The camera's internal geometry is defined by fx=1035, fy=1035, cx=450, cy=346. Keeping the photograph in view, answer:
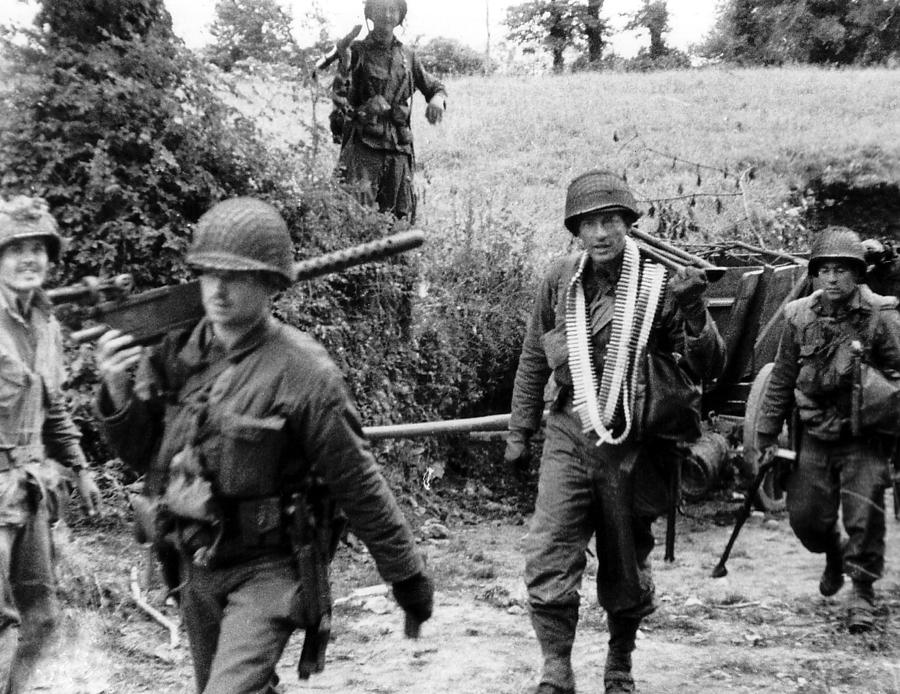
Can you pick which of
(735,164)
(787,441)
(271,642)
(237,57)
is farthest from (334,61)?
(735,164)

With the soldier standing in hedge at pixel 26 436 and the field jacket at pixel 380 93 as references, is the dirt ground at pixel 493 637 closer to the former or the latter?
the soldier standing in hedge at pixel 26 436

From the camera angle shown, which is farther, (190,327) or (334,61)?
(334,61)

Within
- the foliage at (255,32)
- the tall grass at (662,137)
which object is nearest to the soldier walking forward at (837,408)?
the foliage at (255,32)

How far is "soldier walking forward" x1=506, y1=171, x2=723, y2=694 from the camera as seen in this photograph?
181 inches

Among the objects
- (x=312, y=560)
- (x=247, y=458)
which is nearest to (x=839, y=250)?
(x=312, y=560)

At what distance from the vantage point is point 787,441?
8.05 m

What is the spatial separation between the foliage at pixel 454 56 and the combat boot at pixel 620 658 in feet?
106

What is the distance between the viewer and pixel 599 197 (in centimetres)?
462

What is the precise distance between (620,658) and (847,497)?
81.4 inches

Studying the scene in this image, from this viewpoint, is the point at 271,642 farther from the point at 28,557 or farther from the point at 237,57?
the point at 237,57

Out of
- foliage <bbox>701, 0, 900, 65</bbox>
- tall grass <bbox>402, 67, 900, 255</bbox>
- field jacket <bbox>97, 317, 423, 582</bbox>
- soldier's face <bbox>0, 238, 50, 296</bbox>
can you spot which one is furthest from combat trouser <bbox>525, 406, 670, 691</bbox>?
foliage <bbox>701, 0, 900, 65</bbox>

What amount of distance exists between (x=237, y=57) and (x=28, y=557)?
5.44 metres

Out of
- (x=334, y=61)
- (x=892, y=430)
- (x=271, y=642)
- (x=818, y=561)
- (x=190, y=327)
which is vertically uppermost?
(x=334, y=61)

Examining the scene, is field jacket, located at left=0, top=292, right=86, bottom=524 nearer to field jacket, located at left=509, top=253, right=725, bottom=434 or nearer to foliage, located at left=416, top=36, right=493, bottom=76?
field jacket, located at left=509, top=253, right=725, bottom=434
